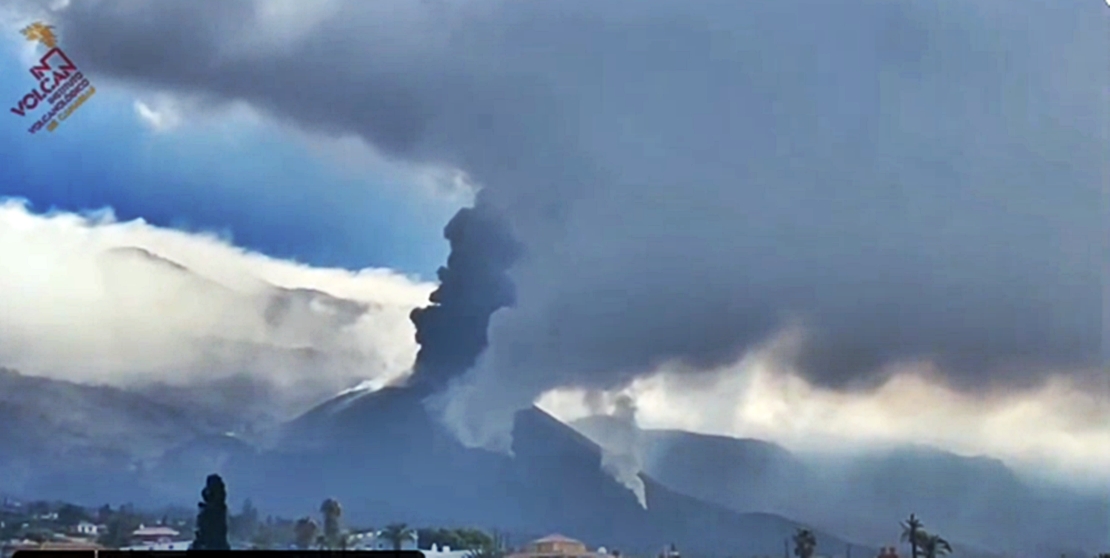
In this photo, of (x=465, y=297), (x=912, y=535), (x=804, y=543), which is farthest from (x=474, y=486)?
(x=912, y=535)

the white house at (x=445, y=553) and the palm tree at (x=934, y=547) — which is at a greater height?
the palm tree at (x=934, y=547)

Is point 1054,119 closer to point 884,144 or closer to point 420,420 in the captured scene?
point 884,144

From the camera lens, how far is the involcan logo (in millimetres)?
8719

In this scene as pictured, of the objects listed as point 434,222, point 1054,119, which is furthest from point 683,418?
point 1054,119

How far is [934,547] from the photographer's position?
9.04 metres

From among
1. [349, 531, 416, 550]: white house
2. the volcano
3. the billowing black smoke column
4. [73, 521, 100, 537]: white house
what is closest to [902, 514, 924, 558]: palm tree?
the volcano

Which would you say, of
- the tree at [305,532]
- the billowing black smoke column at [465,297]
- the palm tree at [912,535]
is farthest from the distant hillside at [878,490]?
the tree at [305,532]

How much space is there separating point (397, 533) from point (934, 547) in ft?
11.5

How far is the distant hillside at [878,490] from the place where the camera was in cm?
909

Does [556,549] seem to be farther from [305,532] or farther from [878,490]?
[878,490]

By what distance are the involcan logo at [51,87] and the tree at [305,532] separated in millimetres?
2956

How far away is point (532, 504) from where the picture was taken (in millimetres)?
8922

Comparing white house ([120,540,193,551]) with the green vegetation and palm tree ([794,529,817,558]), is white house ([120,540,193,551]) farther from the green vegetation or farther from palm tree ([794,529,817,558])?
palm tree ([794,529,817,558])

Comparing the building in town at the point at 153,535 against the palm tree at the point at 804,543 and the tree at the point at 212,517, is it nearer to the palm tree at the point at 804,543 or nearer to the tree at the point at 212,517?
the tree at the point at 212,517
